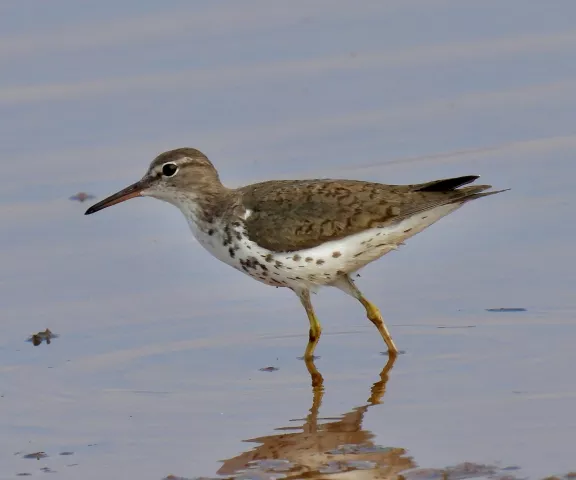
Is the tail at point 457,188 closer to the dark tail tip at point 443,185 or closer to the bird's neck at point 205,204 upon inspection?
the dark tail tip at point 443,185

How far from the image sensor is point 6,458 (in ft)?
27.5

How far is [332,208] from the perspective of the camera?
405 inches

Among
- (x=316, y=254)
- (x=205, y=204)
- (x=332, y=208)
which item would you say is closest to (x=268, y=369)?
(x=316, y=254)

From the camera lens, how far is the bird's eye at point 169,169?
11.2 m

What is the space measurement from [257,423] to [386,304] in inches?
95.6

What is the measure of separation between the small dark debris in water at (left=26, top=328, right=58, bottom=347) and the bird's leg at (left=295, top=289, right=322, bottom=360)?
6.16 feet

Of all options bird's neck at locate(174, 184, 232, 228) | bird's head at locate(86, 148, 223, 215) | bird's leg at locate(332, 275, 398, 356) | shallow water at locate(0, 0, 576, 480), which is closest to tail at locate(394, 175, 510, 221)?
bird's leg at locate(332, 275, 398, 356)

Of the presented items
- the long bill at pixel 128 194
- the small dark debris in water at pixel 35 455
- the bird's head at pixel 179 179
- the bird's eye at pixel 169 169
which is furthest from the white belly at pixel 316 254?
the small dark debris in water at pixel 35 455

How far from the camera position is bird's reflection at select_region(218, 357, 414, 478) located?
26.3 feet

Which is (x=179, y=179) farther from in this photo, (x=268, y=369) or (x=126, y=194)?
(x=268, y=369)

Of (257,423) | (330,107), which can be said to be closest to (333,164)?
(330,107)

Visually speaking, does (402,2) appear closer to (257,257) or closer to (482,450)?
(257,257)

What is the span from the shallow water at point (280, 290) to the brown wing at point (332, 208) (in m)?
0.82

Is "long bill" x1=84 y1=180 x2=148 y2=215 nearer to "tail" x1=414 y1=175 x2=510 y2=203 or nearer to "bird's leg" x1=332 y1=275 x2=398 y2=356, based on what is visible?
"bird's leg" x1=332 y1=275 x2=398 y2=356
